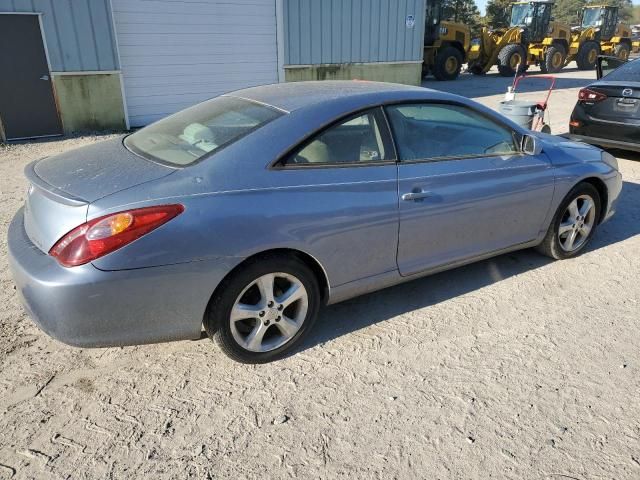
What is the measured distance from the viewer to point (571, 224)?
4.11m

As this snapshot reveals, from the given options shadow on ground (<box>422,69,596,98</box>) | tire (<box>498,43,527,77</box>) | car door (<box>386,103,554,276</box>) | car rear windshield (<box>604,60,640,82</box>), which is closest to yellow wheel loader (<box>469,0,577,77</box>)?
tire (<box>498,43,527,77</box>)

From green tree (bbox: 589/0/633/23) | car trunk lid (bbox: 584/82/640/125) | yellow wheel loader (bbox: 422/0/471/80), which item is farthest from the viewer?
green tree (bbox: 589/0/633/23)

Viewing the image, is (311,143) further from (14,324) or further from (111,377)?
(14,324)

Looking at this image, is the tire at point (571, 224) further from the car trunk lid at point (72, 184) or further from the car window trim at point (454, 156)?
the car trunk lid at point (72, 184)

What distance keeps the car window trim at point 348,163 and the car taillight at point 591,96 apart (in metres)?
5.08

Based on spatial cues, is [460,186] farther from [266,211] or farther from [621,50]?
[621,50]

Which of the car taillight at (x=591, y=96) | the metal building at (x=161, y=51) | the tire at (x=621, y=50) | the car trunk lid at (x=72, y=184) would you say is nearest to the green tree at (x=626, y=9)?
the tire at (x=621, y=50)

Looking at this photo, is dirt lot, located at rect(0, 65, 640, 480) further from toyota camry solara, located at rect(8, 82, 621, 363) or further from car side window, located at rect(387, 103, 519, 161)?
car side window, located at rect(387, 103, 519, 161)

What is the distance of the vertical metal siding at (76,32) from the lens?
866 cm

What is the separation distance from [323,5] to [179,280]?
11.3 meters

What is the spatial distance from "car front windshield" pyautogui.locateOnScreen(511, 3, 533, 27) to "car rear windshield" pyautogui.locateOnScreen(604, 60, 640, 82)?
16.9 m

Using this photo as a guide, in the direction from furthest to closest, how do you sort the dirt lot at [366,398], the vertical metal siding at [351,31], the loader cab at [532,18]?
1. the loader cab at [532,18]
2. the vertical metal siding at [351,31]
3. the dirt lot at [366,398]

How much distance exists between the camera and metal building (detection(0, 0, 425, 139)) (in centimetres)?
880

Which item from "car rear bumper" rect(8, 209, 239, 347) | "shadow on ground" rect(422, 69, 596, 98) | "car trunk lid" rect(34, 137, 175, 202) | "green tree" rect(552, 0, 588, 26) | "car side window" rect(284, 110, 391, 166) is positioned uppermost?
"green tree" rect(552, 0, 588, 26)
